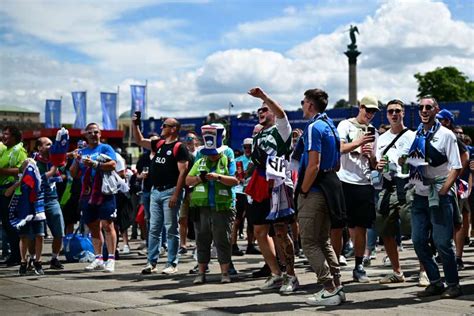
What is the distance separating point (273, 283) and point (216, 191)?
4.16 feet

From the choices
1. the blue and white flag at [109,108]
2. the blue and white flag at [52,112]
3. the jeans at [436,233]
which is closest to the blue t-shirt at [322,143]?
the jeans at [436,233]

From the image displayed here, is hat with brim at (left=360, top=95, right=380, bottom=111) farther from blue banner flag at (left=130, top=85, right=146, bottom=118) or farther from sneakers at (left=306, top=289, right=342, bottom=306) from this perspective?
blue banner flag at (left=130, top=85, right=146, bottom=118)

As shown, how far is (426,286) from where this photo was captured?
7492 mm

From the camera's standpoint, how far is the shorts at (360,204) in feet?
25.2

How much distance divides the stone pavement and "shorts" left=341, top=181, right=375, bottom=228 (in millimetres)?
720

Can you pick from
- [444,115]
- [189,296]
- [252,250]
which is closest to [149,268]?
[189,296]

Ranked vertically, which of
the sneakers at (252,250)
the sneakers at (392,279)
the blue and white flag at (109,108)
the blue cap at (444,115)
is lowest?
the sneakers at (252,250)

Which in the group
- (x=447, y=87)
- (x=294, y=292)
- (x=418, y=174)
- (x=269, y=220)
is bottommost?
(x=294, y=292)

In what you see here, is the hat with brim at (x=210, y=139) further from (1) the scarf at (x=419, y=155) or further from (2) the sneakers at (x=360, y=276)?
(1) the scarf at (x=419, y=155)

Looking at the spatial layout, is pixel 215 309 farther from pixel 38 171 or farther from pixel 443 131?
pixel 38 171

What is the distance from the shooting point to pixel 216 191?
817 centimetres

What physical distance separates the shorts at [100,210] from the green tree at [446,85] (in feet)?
228

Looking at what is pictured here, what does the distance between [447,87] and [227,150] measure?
7129 centimetres

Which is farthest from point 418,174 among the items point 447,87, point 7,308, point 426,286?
point 447,87
